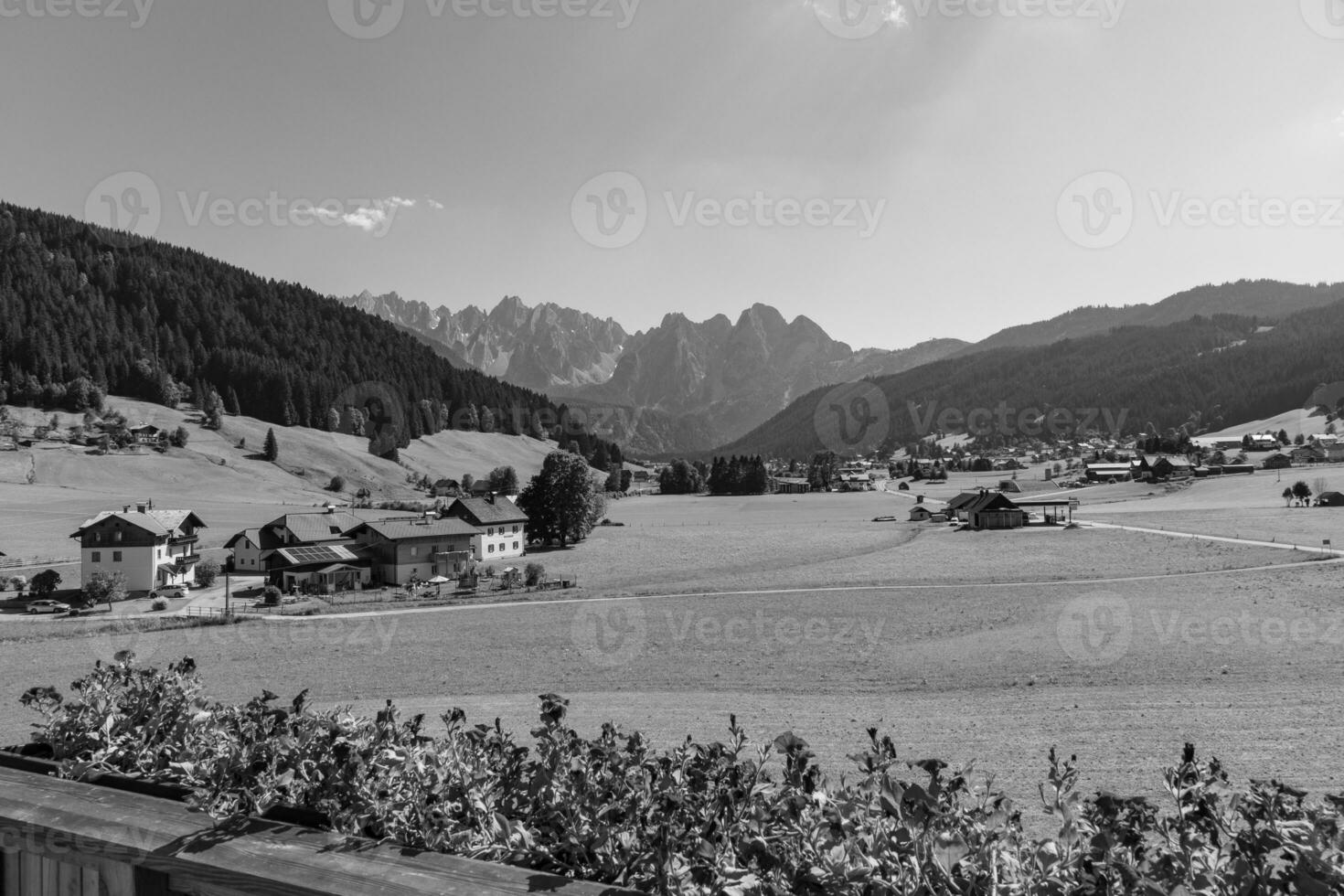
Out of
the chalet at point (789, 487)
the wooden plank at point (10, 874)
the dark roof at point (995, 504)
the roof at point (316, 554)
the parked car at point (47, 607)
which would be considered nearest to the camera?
the wooden plank at point (10, 874)

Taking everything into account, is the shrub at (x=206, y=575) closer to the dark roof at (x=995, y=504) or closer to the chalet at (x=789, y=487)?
the dark roof at (x=995, y=504)

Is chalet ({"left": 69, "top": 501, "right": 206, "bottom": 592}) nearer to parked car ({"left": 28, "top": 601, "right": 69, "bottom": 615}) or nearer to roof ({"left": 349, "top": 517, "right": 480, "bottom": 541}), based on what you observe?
parked car ({"left": 28, "top": 601, "right": 69, "bottom": 615})

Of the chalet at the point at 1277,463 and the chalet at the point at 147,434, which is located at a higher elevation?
the chalet at the point at 147,434

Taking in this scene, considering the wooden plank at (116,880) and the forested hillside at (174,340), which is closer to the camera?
the wooden plank at (116,880)

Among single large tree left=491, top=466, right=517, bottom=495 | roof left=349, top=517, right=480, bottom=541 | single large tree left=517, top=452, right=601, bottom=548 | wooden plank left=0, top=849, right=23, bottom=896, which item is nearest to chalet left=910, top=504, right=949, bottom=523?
single large tree left=517, top=452, right=601, bottom=548

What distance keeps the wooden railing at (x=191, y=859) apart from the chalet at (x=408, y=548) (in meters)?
53.6

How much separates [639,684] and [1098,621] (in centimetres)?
2069

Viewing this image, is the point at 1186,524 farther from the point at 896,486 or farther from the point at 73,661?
the point at 896,486

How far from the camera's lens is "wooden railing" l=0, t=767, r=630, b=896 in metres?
2.29

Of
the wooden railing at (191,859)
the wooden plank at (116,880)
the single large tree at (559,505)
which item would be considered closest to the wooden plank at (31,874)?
the wooden railing at (191,859)

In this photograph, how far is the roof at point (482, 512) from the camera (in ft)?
210

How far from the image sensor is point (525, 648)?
97.0 ft

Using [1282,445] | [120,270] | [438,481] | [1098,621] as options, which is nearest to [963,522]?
[1098,621]

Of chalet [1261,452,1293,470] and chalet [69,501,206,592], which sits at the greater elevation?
chalet [1261,452,1293,470]
